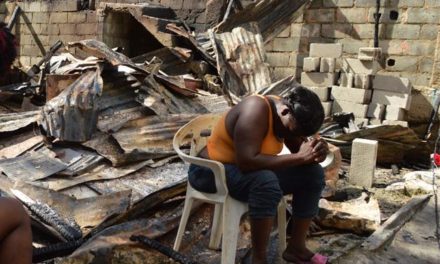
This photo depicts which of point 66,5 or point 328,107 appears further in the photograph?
point 66,5

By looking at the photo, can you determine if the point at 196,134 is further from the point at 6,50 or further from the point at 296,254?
the point at 6,50

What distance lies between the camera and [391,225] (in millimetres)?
4066

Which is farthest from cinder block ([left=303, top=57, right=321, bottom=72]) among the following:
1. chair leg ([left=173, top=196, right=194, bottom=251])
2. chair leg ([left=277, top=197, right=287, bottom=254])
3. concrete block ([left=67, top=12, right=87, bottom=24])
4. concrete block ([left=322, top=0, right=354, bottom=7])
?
concrete block ([left=67, top=12, right=87, bottom=24])

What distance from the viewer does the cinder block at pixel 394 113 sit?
23.9ft

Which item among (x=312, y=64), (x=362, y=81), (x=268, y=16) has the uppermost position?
(x=268, y=16)

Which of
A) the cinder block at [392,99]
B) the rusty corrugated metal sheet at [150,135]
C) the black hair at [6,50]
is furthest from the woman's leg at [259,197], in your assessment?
the cinder block at [392,99]

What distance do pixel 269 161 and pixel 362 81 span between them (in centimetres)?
499

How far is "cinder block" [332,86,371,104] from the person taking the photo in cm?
741

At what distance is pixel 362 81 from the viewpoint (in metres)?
7.42

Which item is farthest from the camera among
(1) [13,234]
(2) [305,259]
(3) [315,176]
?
(2) [305,259]

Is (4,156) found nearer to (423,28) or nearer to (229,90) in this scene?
(229,90)

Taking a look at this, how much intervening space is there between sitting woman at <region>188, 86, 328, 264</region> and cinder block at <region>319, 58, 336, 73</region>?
461cm

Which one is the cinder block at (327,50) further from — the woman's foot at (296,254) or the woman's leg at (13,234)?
the woman's leg at (13,234)

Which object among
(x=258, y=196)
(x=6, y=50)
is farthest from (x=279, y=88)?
(x=6, y=50)
